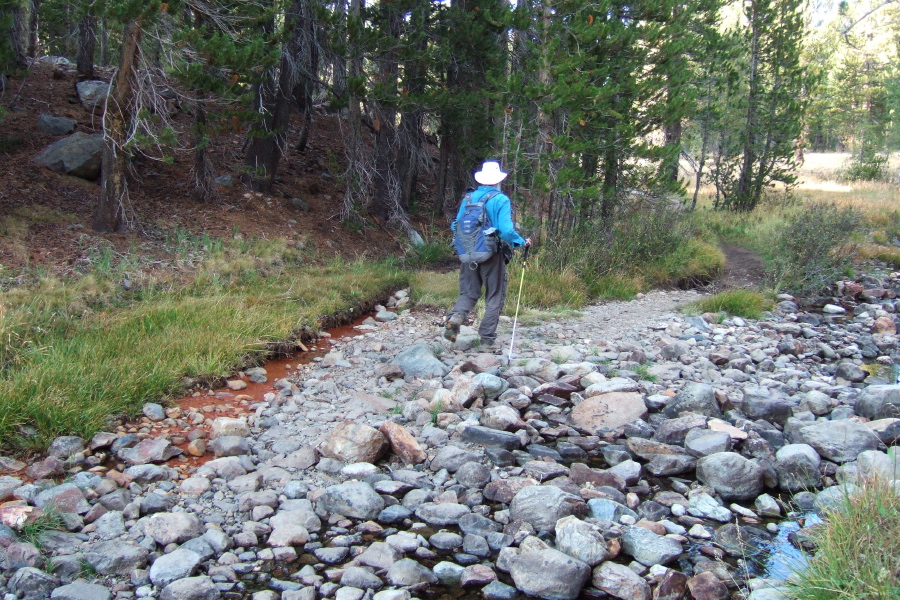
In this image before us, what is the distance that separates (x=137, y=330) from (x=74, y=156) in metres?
6.15

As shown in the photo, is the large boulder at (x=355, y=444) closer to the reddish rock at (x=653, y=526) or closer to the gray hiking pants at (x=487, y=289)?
the reddish rock at (x=653, y=526)

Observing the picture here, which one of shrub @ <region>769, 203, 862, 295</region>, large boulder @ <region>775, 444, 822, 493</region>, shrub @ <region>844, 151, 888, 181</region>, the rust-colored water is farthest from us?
shrub @ <region>844, 151, 888, 181</region>

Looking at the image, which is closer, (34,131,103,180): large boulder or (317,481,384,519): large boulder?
(317,481,384,519): large boulder

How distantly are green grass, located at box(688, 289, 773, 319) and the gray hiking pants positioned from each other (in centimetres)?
408

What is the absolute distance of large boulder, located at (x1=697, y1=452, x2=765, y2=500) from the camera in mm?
5070

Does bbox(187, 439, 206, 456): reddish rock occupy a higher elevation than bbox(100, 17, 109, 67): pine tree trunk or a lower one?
lower

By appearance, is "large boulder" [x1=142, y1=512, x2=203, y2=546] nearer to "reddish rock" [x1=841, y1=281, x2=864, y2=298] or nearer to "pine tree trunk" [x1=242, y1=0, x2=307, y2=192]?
"pine tree trunk" [x1=242, y1=0, x2=307, y2=192]

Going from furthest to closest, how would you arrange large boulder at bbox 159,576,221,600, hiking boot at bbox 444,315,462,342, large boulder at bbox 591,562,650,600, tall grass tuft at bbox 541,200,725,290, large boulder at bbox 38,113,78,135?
large boulder at bbox 38,113,78,135, tall grass tuft at bbox 541,200,725,290, hiking boot at bbox 444,315,462,342, large boulder at bbox 591,562,650,600, large boulder at bbox 159,576,221,600

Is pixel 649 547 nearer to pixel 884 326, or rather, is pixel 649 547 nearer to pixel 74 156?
pixel 884 326

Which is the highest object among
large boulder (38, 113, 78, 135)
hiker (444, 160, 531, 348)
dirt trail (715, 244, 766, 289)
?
large boulder (38, 113, 78, 135)

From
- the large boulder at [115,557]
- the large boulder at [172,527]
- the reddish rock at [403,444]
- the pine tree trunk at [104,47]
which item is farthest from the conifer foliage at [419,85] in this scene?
the large boulder at [115,557]

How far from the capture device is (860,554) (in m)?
3.37

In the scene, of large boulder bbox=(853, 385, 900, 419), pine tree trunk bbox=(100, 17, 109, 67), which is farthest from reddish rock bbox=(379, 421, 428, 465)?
pine tree trunk bbox=(100, 17, 109, 67)

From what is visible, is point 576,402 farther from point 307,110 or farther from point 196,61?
point 307,110
